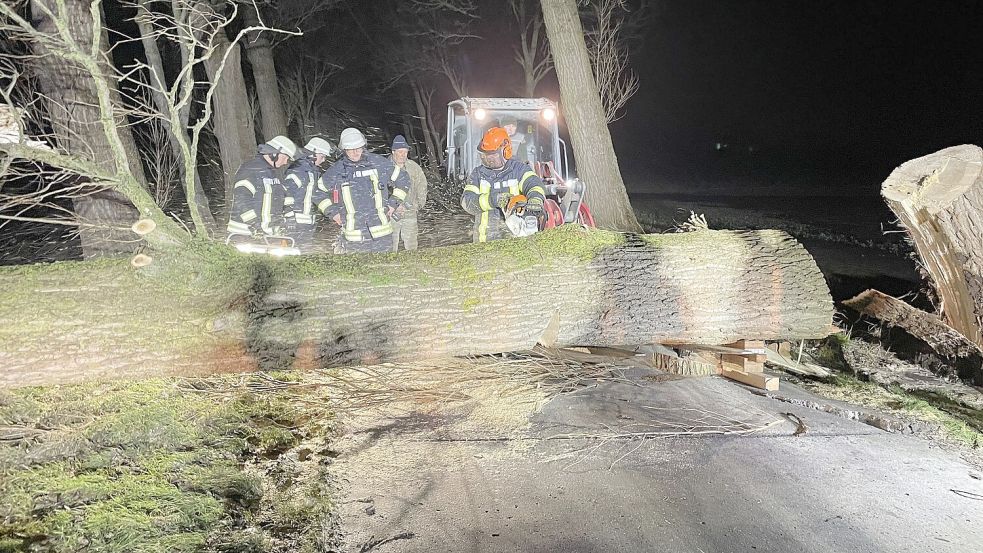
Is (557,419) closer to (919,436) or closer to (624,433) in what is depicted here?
(624,433)

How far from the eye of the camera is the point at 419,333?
10.9 ft

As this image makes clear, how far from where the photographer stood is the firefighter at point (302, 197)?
5.12m

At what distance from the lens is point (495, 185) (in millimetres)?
5500

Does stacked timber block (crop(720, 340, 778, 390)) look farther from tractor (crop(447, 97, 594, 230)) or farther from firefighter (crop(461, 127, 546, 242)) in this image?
tractor (crop(447, 97, 594, 230))

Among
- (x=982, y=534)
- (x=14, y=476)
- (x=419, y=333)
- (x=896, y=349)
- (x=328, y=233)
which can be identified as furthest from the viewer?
(x=328, y=233)

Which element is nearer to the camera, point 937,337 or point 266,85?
point 937,337

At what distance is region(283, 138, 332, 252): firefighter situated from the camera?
5.12 metres

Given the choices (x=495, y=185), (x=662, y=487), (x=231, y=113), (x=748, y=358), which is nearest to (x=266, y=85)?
(x=231, y=113)

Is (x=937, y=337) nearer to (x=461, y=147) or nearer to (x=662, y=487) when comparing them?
(x=662, y=487)

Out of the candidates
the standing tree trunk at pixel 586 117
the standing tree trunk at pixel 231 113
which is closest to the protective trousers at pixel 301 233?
the standing tree trunk at pixel 586 117

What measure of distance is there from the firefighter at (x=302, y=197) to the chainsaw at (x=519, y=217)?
1.71m

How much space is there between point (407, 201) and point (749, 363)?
3457mm

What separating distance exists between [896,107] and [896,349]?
35760mm

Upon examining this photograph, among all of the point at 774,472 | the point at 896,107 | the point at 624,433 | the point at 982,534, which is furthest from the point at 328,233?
the point at 896,107
